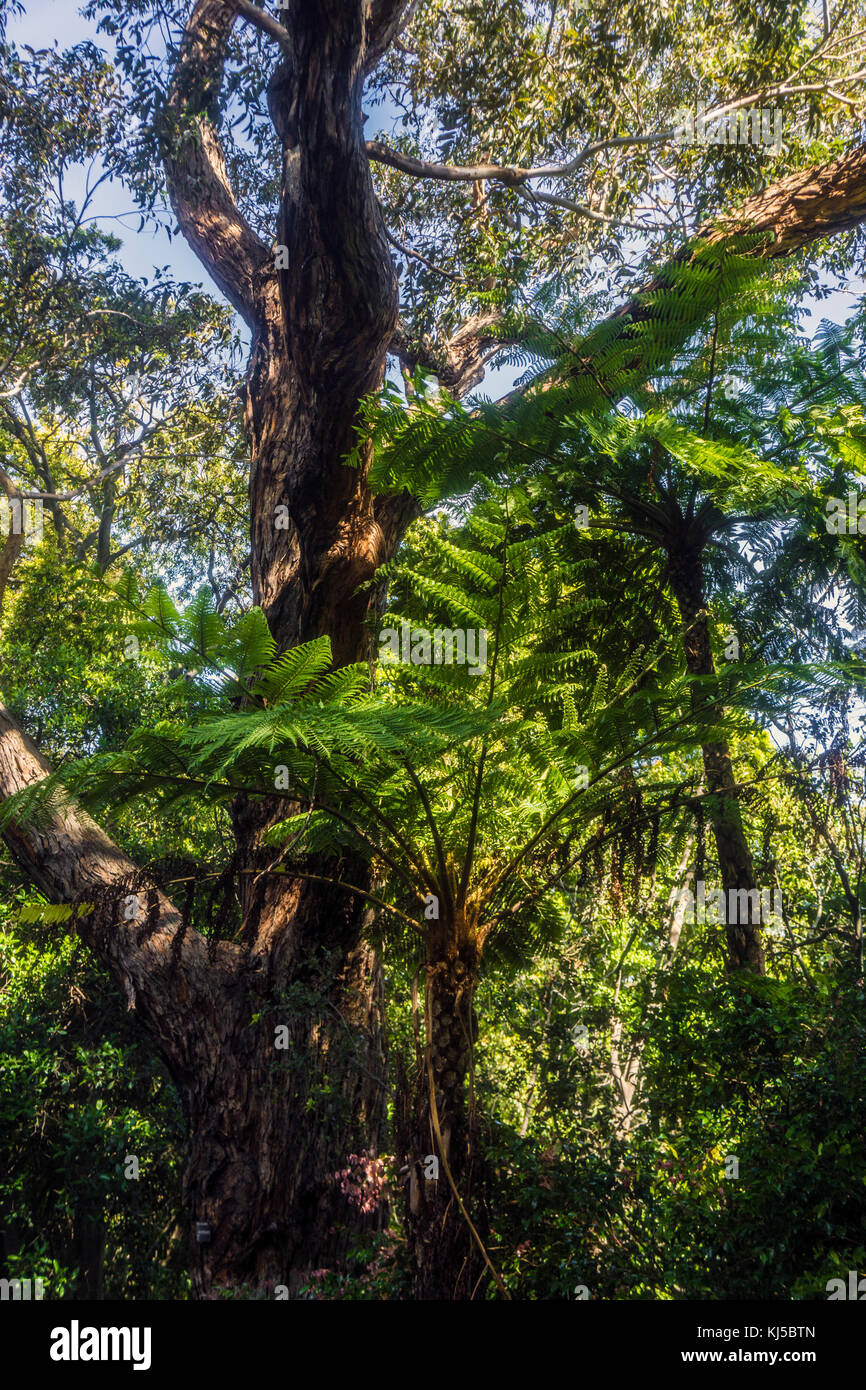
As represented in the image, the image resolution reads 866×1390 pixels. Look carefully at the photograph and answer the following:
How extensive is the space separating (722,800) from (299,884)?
2215mm

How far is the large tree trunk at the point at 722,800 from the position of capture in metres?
3.15

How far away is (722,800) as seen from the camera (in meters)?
2.97

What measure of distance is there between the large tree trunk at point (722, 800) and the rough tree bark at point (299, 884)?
5.17ft

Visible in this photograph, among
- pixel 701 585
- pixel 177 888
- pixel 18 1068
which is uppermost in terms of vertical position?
pixel 701 585

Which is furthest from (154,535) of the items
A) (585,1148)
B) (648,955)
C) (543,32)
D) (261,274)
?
(585,1148)

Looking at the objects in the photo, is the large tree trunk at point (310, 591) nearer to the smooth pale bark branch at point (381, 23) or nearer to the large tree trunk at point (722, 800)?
the smooth pale bark branch at point (381, 23)

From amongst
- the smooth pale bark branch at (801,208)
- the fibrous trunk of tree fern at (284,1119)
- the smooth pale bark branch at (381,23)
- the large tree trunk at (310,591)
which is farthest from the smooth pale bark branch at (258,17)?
the fibrous trunk of tree fern at (284,1119)

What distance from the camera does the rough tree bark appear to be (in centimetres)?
369

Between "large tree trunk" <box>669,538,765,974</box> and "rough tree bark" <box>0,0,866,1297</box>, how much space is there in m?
1.58

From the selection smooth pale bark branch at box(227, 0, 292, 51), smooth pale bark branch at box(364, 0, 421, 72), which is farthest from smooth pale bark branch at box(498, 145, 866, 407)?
smooth pale bark branch at box(227, 0, 292, 51)

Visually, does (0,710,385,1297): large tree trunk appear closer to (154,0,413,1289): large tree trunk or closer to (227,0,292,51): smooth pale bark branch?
(154,0,413,1289): large tree trunk

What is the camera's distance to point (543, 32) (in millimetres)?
7020
